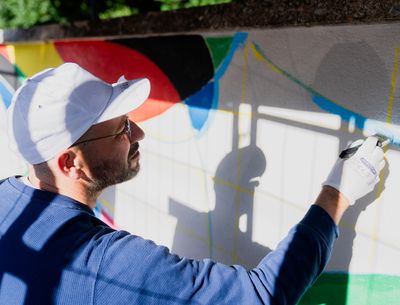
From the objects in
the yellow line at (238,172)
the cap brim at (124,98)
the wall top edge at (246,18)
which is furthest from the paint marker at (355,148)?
the cap brim at (124,98)

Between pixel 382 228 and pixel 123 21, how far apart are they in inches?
78.9

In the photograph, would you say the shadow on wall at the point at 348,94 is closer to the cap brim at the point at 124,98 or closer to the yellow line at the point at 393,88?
the yellow line at the point at 393,88

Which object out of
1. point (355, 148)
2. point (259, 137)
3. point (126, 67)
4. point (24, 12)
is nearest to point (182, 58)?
point (126, 67)

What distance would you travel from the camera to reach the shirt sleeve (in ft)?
4.66

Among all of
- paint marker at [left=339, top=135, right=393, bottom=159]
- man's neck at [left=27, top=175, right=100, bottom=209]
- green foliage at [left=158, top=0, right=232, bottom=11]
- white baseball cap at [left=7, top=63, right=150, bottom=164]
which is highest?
green foliage at [left=158, top=0, right=232, bottom=11]

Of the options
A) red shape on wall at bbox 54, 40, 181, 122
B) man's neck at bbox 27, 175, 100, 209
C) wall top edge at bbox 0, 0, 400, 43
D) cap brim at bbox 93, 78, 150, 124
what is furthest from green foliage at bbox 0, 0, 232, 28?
man's neck at bbox 27, 175, 100, 209

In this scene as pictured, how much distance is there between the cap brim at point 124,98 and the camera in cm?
182

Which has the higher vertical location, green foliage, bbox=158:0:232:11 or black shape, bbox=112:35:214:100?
green foliage, bbox=158:0:232:11

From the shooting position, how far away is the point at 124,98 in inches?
74.4

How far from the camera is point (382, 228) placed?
5.87 ft

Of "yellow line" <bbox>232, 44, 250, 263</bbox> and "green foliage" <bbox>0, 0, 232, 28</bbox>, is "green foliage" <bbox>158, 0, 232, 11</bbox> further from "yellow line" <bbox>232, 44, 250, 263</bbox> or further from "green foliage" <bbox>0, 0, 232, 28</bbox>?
"yellow line" <bbox>232, 44, 250, 263</bbox>

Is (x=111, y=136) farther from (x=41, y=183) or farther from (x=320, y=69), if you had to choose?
(x=320, y=69)

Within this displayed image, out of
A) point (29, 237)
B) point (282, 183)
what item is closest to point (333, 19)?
point (282, 183)

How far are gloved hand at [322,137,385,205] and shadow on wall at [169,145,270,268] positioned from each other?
586mm
